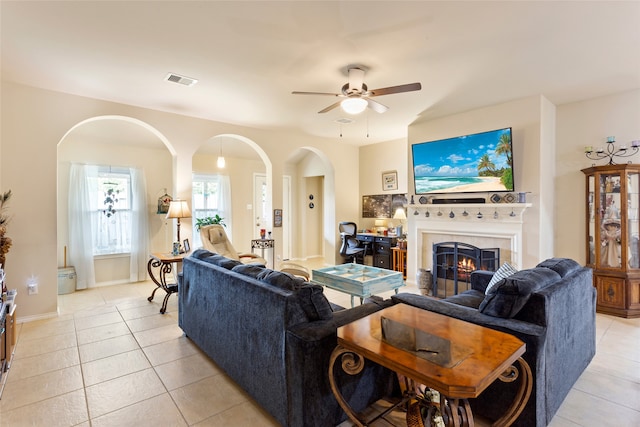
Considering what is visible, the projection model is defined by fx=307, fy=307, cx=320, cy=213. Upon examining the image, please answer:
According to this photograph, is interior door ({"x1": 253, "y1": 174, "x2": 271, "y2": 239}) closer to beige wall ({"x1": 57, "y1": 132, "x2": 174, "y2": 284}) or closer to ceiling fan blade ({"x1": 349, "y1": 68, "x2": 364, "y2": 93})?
beige wall ({"x1": 57, "y1": 132, "x2": 174, "y2": 284})

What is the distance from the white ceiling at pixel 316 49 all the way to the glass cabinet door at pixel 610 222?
1147 millimetres

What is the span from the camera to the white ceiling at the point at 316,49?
7.37 feet

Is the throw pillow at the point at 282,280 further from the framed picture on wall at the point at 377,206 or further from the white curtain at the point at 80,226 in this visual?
the framed picture on wall at the point at 377,206

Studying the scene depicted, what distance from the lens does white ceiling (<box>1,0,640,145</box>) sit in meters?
2.25

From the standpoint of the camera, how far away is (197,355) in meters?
2.79

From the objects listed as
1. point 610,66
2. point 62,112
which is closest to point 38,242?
point 62,112

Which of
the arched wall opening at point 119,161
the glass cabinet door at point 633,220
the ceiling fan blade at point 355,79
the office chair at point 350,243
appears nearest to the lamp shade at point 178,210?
the arched wall opening at point 119,161

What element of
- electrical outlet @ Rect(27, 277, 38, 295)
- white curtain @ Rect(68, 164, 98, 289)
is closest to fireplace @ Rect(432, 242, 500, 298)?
electrical outlet @ Rect(27, 277, 38, 295)

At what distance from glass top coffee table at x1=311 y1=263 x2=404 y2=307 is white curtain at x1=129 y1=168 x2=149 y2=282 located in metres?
3.57

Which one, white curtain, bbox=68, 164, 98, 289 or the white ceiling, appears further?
white curtain, bbox=68, 164, 98, 289

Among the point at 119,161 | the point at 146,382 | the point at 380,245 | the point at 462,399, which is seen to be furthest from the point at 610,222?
the point at 119,161

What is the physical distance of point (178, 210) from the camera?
14.1 feet

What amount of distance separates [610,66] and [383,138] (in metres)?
3.56

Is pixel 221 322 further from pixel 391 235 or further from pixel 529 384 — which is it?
pixel 391 235
